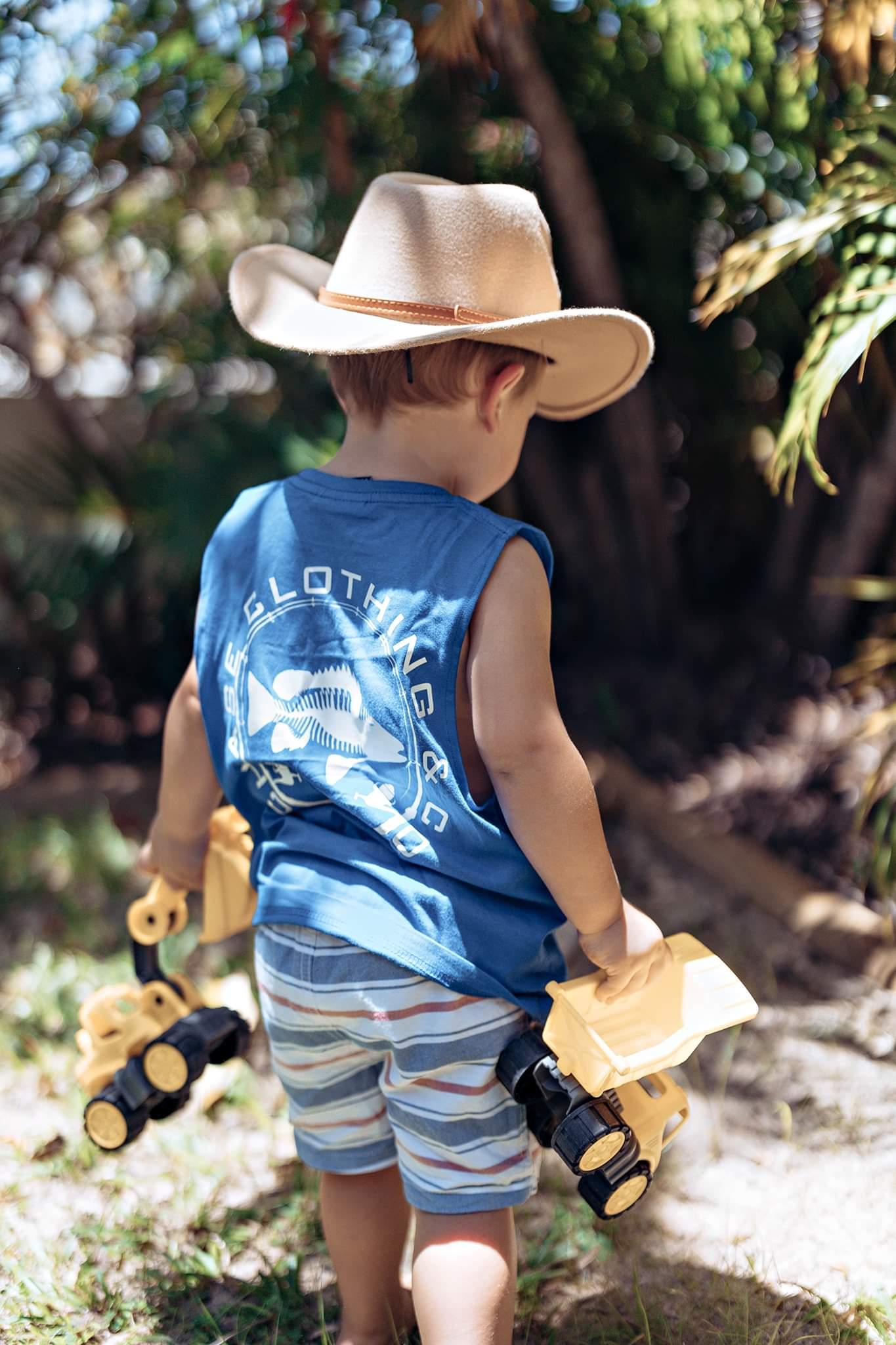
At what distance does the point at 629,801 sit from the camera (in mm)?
2934

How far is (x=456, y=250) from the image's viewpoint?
132 centimetres

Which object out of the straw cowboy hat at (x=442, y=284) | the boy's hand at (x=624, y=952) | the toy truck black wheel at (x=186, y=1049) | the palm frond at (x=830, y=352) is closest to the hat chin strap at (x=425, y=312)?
the straw cowboy hat at (x=442, y=284)

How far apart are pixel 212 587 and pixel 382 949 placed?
49 cm

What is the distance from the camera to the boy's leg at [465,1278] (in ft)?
4.10

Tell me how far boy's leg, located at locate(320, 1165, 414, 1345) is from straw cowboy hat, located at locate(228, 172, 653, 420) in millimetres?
1024

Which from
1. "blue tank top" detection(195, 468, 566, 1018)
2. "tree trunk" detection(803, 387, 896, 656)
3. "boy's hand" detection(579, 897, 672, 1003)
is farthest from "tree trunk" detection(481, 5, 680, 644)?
"boy's hand" detection(579, 897, 672, 1003)

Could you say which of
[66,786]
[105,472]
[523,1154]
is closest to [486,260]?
[523,1154]

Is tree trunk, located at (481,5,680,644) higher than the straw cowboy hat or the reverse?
the reverse

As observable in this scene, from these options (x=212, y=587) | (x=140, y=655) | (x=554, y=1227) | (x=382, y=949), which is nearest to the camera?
(x=382, y=949)

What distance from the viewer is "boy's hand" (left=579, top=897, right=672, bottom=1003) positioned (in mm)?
1263

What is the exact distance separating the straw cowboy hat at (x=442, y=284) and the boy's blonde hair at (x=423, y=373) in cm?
2

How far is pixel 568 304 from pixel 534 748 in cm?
179

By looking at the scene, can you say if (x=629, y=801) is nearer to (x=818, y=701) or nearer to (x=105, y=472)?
(x=818, y=701)

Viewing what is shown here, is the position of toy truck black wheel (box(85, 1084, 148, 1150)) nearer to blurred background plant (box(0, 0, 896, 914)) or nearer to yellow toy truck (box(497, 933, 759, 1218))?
yellow toy truck (box(497, 933, 759, 1218))
